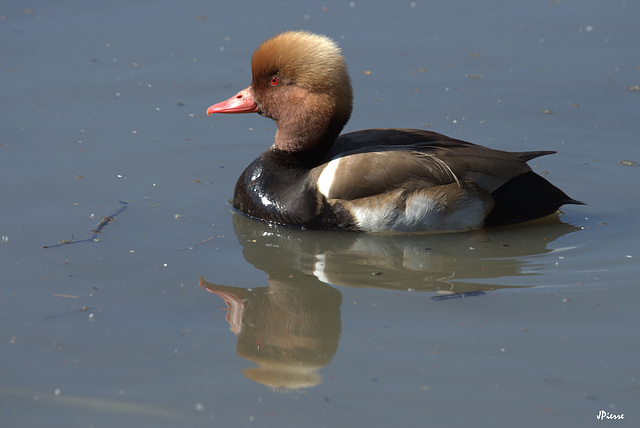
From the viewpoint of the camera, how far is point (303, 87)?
19.1ft

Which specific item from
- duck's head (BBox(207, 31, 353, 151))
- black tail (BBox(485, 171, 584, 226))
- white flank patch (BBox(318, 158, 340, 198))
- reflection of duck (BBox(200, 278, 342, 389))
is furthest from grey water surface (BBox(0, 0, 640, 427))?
duck's head (BBox(207, 31, 353, 151))

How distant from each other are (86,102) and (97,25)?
155 centimetres

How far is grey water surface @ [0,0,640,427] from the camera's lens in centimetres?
393

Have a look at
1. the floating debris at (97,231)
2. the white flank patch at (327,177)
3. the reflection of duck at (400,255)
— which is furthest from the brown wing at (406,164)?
the floating debris at (97,231)

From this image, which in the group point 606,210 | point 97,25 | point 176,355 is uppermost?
point 97,25

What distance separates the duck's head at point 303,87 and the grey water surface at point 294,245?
0.68 meters

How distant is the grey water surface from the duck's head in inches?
26.8

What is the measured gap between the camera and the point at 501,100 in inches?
298

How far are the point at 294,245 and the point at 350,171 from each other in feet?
1.93

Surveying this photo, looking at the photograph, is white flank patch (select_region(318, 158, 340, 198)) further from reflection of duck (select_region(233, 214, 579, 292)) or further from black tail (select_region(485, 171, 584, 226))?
black tail (select_region(485, 171, 584, 226))

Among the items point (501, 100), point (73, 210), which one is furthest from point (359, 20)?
point (73, 210)

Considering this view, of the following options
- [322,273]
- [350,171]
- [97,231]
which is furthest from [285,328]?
[97,231]

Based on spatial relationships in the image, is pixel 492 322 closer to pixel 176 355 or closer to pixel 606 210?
pixel 176 355

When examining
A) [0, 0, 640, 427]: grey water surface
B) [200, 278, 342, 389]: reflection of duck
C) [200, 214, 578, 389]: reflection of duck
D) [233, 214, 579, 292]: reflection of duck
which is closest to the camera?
[0, 0, 640, 427]: grey water surface
